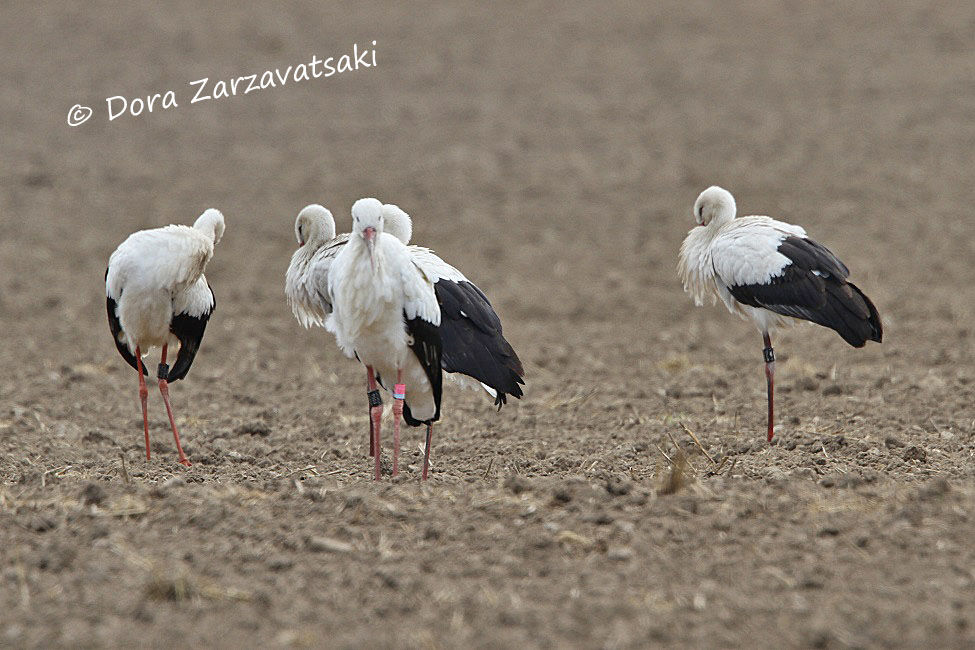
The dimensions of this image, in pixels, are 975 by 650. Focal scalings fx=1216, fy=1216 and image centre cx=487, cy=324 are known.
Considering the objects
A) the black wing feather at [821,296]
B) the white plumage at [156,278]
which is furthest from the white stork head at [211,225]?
the black wing feather at [821,296]

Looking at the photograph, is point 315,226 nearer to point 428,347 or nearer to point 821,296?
point 428,347

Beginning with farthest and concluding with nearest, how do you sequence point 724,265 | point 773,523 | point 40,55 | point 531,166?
1. point 40,55
2. point 531,166
3. point 724,265
4. point 773,523

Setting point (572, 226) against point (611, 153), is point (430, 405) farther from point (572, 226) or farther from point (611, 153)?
point (611, 153)

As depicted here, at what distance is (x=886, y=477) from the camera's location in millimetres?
6273

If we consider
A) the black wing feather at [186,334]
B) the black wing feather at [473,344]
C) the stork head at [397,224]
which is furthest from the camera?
the black wing feather at [186,334]

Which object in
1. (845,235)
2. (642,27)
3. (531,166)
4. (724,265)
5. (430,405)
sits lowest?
(430,405)

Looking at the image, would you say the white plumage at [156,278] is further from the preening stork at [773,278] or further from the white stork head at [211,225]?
the preening stork at [773,278]

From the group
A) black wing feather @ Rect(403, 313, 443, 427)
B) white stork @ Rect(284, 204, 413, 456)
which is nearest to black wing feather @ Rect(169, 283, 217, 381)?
white stork @ Rect(284, 204, 413, 456)

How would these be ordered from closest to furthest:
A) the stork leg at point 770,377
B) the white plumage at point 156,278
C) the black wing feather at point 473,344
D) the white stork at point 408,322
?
1. the white stork at point 408,322
2. the black wing feather at point 473,344
3. the white plumage at point 156,278
4. the stork leg at point 770,377

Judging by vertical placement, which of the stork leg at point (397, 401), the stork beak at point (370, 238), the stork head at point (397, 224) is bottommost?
the stork leg at point (397, 401)

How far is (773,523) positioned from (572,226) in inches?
408

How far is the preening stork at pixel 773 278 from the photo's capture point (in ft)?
Answer: 27.2

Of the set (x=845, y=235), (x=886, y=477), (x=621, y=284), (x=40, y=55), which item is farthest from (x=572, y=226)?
(x=40, y=55)
